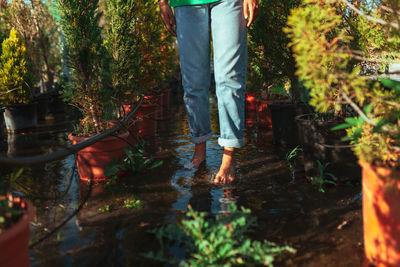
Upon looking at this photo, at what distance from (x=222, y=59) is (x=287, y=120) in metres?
1.63

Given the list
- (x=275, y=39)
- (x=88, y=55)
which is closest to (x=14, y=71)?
(x=88, y=55)

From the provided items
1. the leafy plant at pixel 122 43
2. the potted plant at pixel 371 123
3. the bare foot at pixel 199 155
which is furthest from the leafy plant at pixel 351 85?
the leafy plant at pixel 122 43

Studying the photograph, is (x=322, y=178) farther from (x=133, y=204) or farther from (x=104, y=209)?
(x=104, y=209)

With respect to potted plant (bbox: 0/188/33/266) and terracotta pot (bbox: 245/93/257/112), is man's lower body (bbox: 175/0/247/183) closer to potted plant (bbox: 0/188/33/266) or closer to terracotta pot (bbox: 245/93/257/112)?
potted plant (bbox: 0/188/33/266)

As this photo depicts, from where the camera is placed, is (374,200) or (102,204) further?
(102,204)

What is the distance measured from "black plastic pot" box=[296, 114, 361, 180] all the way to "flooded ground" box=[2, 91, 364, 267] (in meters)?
0.10

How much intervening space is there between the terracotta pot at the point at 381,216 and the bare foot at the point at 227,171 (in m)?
1.36

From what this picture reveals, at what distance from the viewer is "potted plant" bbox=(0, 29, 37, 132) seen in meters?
5.83

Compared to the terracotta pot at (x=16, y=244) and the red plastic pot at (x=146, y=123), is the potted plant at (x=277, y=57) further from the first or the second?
the terracotta pot at (x=16, y=244)

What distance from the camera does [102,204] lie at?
2494 millimetres

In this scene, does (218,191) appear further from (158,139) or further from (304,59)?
(158,139)

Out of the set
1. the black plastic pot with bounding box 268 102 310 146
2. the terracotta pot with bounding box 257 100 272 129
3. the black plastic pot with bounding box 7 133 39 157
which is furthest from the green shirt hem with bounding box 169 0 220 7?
the terracotta pot with bounding box 257 100 272 129

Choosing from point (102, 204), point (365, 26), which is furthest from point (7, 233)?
point (365, 26)

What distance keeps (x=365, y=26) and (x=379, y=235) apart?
164 centimetres
